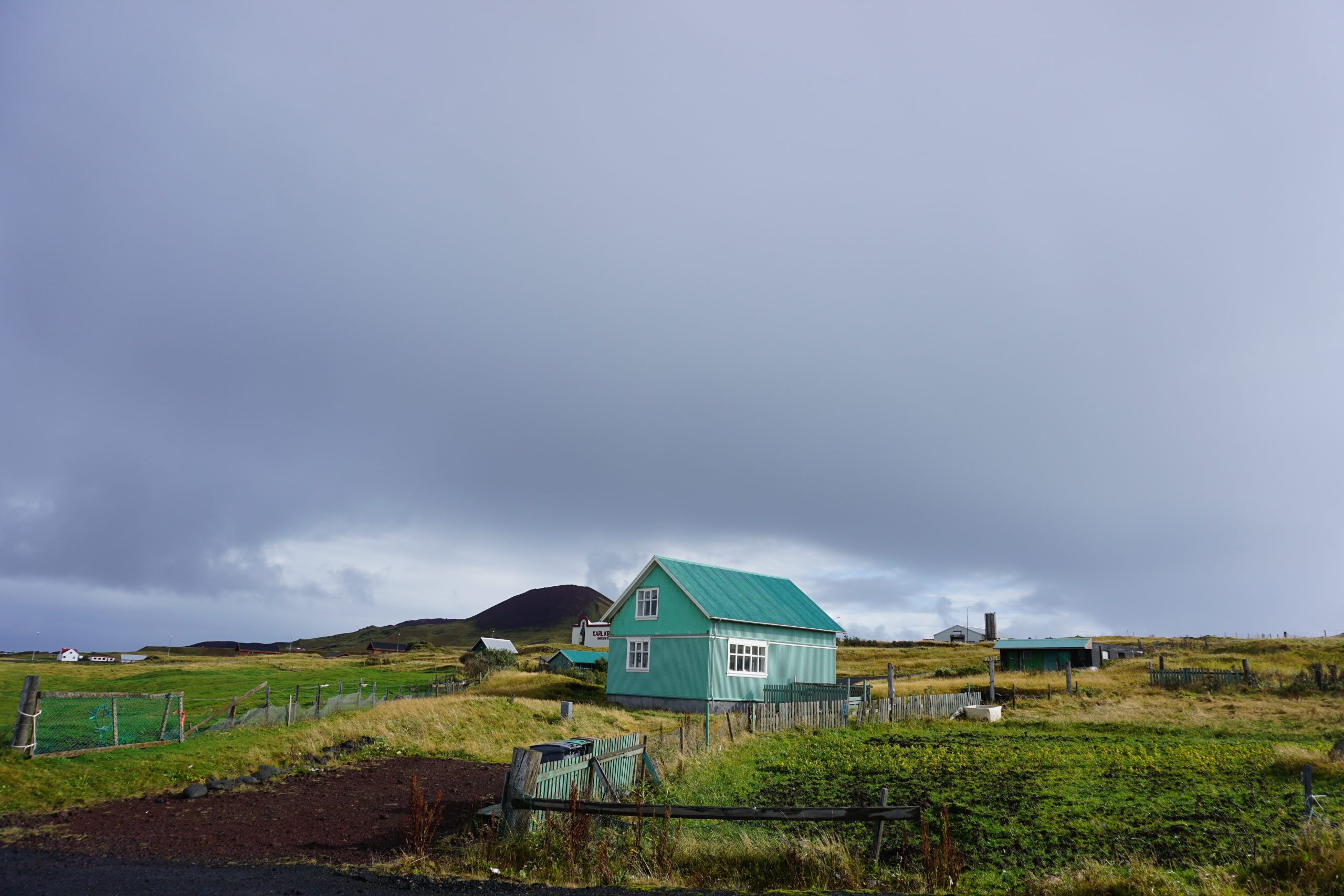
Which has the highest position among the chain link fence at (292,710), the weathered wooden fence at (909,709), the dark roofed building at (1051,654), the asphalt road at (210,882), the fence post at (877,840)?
the fence post at (877,840)

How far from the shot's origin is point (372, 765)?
2028 centimetres

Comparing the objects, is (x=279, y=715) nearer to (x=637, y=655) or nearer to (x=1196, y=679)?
(x=637, y=655)

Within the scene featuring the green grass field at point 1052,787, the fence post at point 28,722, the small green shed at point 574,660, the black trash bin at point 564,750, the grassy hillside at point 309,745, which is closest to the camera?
the green grass field at point 1052,787

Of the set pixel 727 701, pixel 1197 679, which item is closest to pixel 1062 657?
pixel 1197 679

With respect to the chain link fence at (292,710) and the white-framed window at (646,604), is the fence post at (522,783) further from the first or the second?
the white-framed window at (646,604)

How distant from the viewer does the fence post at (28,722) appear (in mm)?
17016

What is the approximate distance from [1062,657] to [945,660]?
13866 mm

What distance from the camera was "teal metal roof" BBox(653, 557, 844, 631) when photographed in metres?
36.2

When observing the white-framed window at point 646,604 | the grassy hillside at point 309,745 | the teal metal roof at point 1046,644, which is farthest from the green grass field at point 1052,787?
the teal metal roof at point 1046,644

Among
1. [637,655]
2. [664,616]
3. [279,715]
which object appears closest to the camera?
[279,715]

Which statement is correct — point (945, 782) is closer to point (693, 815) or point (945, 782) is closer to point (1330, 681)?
point (693, 815)

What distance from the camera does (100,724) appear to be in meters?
24.4

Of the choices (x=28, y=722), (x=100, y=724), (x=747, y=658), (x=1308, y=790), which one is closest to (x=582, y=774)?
(x=1308, y=790)

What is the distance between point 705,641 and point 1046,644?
128 feet
